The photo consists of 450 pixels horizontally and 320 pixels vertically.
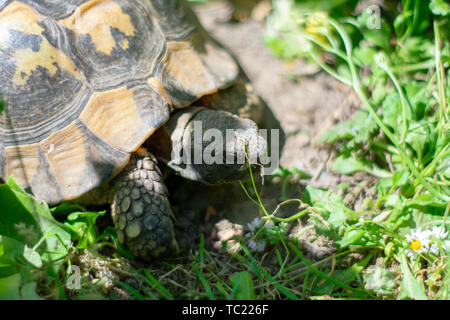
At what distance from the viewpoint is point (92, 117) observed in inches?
88.4

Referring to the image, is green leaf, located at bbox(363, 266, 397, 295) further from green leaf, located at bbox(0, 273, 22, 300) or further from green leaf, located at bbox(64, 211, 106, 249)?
green leaf, located at bbox(0, 273, 22, 300)

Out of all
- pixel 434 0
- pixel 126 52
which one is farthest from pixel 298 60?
pixel 126 52

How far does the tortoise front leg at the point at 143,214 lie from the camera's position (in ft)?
7.20

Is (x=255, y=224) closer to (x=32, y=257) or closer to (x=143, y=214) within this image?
(x=143, y=214)

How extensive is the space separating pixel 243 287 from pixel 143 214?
68 centimetres

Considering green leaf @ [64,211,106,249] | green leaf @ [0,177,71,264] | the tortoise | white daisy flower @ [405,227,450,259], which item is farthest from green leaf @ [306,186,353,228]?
green leaf @ [0,177,71,264]

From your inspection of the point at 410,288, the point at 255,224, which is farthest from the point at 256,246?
the point at 410,288

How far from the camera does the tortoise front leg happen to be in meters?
2.19

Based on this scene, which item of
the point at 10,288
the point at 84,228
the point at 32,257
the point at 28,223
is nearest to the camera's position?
the point at 10,288

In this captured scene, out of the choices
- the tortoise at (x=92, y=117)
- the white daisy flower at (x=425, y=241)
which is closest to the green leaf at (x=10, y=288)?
the tortoise at (x=92, y=117)

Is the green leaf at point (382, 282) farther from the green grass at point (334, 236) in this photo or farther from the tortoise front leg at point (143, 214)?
the tortoise front leg at point (143, 214)

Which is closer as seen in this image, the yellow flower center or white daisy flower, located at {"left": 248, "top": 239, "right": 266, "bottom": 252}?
the yellow flower center

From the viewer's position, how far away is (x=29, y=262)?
1.87 m

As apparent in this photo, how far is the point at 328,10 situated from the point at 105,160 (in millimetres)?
2175
